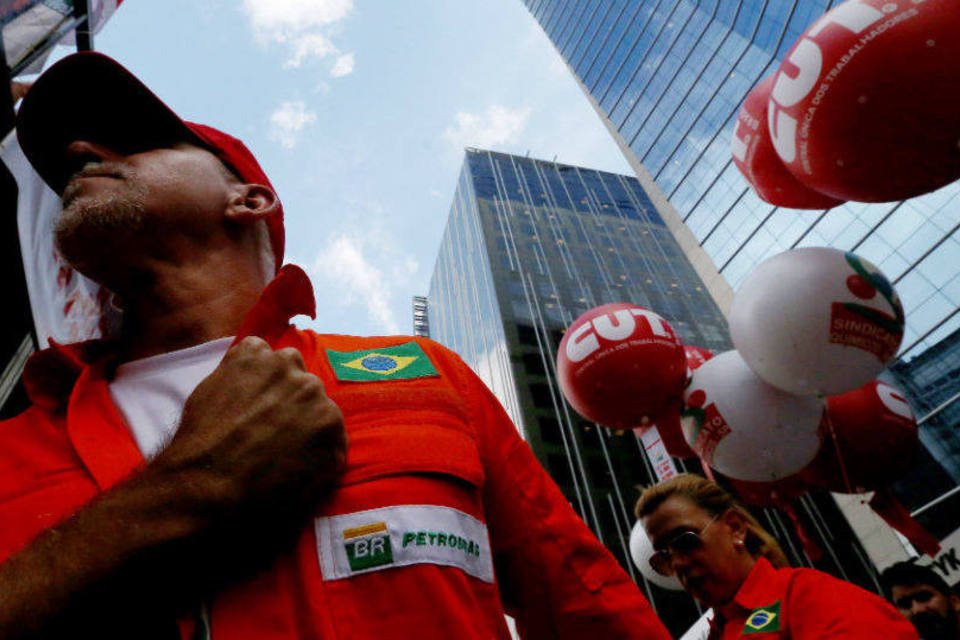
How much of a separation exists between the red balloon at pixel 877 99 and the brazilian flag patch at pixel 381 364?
8.82 feet

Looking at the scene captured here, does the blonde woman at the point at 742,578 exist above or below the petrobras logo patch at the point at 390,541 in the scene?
below

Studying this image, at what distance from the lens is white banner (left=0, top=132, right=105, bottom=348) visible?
256cm

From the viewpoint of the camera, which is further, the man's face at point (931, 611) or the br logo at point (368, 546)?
the man's face at point (931, 611)

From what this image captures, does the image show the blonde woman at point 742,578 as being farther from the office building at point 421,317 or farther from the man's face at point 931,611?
the office building at point 421,317

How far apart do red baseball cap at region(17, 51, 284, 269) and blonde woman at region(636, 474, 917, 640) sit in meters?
3.12

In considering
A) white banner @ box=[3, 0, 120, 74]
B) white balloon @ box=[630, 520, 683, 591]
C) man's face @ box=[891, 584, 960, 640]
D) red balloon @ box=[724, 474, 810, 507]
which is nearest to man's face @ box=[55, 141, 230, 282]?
white banner @ box=[3, 0, 120, 74]

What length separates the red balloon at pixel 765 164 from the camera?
3.88 meters

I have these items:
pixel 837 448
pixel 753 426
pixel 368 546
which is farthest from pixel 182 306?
pixel 837 448

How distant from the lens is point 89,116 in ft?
5.92

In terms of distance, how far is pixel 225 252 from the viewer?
1.75m

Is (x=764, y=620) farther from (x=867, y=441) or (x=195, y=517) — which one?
(x=195, y=517)

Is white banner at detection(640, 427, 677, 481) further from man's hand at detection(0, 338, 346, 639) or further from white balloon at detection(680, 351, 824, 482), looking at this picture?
man's hand at detection(0, 338, 346, 639)

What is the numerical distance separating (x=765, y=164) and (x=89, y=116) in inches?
155

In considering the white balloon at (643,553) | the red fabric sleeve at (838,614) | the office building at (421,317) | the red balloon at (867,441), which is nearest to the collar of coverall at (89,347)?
the red fabric sleeve at (838,614)
